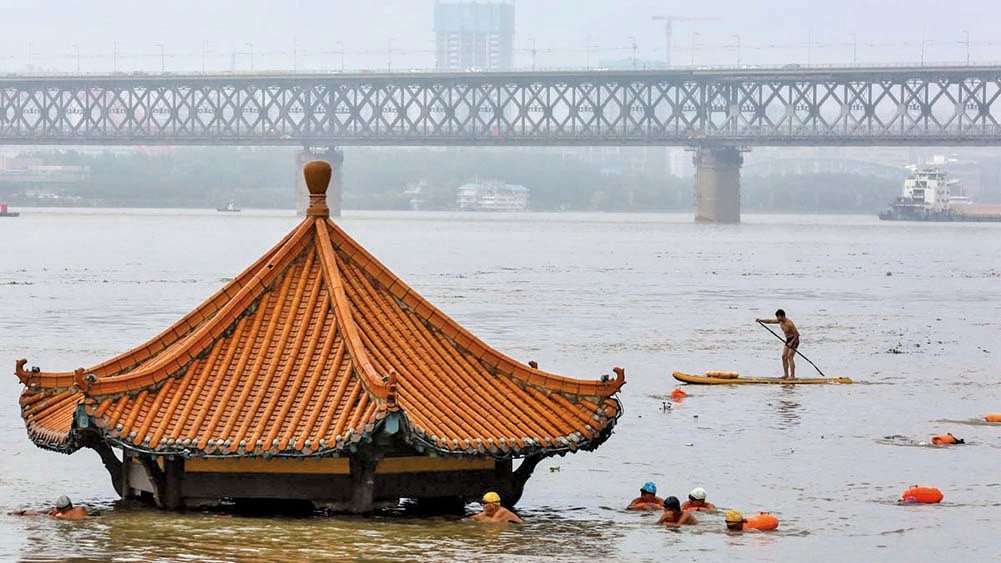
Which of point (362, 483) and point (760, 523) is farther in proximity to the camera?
point (760, 523)

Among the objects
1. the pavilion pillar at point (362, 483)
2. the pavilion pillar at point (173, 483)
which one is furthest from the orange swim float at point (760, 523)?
the pavilion pillar at point (173, 483)

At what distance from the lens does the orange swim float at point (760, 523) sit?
72.2 ft

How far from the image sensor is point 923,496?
24359mm

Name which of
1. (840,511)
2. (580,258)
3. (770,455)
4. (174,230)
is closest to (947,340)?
(770,455)

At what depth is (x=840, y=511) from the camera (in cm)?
2366

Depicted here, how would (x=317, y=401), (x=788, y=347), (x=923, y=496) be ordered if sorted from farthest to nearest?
(x=788, y=347) → (x=923, y=496) → (x=317, y=401)

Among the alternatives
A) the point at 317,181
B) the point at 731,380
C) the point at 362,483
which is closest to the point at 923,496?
the point at 362,483

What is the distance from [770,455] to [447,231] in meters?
165

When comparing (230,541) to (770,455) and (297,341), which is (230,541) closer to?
(297,341)

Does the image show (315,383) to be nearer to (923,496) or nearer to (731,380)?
(923,496)

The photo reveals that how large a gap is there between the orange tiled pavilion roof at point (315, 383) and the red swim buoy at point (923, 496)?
208 inches

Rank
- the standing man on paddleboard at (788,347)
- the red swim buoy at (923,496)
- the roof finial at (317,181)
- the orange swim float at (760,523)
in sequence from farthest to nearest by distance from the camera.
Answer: the standing man on paddleboard at (788,347)
the red swim buoy at (923,496)
the orange swim float at (760,523)
the roof finial at (317,181)

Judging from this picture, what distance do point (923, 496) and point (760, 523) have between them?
3.14 meters

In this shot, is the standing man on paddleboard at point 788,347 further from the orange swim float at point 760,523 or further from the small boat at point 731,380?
the orange swim float at point 760,523
